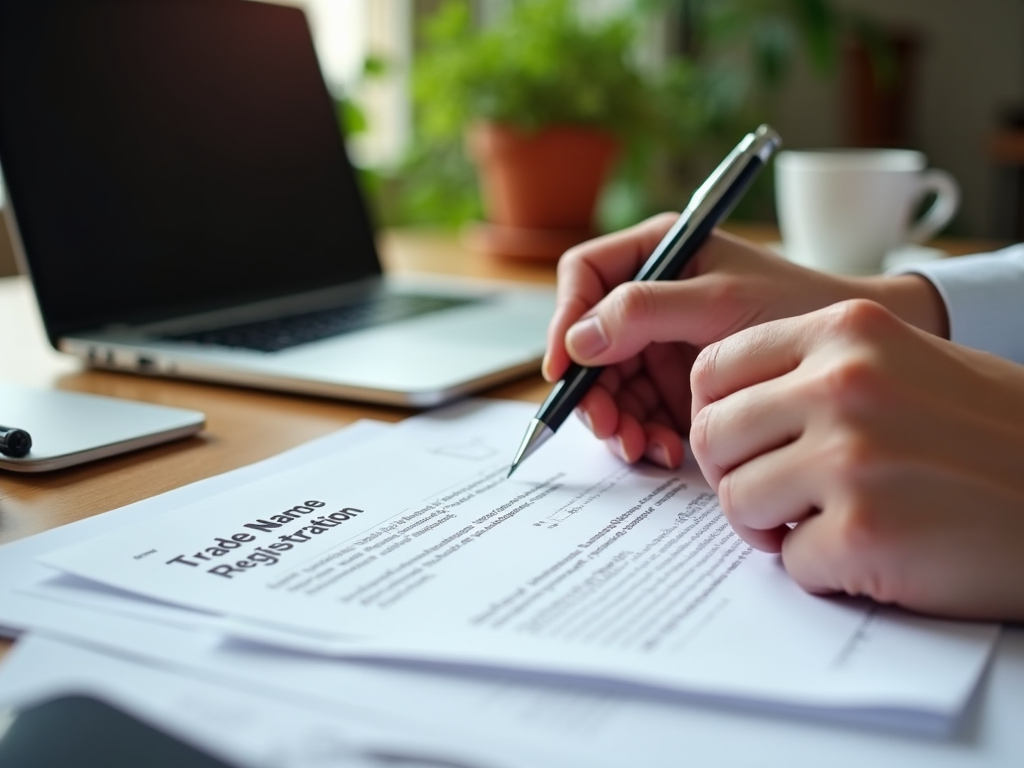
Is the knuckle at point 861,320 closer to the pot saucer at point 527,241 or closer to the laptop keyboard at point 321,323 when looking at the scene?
the laptop keyboard at point 321,323

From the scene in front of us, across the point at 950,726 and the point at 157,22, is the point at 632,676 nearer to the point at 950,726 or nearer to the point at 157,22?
the point at 950,726

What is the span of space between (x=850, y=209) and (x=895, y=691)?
771 millimetres

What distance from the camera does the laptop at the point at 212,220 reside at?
0.70 metres

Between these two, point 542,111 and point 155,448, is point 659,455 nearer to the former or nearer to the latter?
point 155,448

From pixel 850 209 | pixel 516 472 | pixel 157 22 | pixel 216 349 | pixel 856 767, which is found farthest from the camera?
pixel 850 209

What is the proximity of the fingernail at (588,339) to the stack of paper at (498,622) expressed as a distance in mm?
93

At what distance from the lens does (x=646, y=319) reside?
1.79 feet

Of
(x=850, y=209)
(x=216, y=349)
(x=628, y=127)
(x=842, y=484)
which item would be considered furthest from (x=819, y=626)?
(x=628, y=127)

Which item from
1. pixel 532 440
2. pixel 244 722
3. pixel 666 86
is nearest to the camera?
pixel 244 722

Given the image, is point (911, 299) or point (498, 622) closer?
point (498, 622)

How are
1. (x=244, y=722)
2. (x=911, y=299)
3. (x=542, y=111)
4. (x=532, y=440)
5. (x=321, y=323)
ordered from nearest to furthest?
(x=244, y=722) < (x=532, y=440) < (x=911, y=299) < (x=321, y=323) < (x=542, y=111)

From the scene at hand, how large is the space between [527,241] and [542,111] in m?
0.16

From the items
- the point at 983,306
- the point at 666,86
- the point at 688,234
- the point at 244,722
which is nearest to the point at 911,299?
the point at 983,306

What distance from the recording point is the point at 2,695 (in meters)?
0.30
